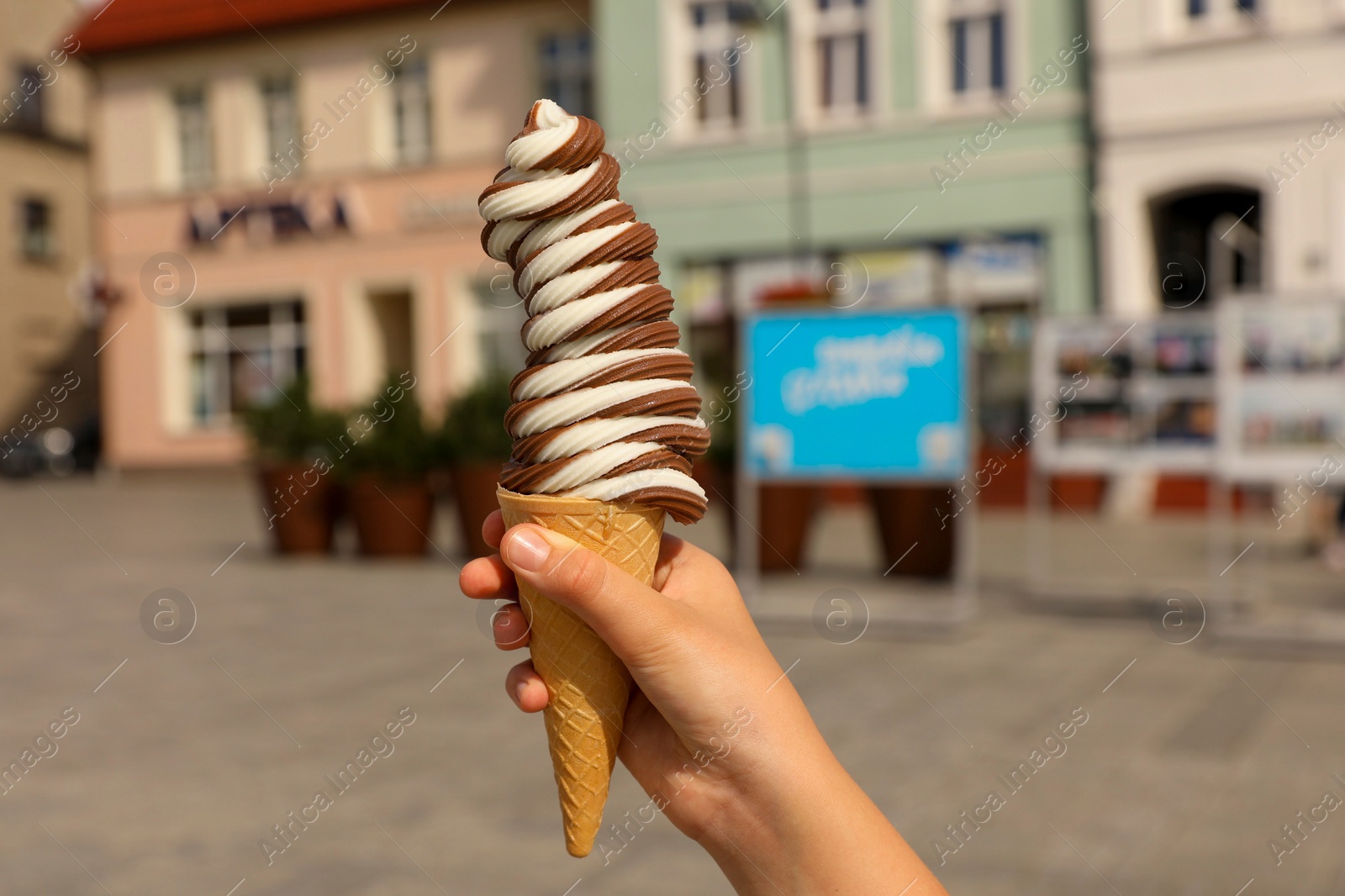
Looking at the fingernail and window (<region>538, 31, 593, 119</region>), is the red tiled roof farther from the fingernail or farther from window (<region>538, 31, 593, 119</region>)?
the fingernail

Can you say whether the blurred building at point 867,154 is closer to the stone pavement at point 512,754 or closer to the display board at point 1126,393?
the display board at point 1126,393

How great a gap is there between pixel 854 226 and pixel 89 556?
11214 mm

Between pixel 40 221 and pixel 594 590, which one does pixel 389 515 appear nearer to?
pixel 594 590

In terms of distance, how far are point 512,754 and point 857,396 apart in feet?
11.9

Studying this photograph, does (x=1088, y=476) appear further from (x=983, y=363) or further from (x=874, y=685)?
(x=874, y=685)

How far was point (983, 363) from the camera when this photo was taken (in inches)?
700

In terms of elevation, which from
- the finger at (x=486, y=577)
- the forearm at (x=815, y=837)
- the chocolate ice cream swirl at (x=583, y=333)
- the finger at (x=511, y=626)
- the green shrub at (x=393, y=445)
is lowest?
the green shrub at (x=393, y=445)

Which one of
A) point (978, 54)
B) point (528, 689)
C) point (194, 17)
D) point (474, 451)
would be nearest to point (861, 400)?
point (474, 451)

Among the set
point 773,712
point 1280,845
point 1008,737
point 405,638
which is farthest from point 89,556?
point 773,712

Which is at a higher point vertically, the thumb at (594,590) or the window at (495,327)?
the thumb at (594,590)

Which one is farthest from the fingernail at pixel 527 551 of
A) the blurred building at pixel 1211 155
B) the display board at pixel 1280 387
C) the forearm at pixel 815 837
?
the blurred building at pixel 1211 155

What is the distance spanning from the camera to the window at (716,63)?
19.3 metres

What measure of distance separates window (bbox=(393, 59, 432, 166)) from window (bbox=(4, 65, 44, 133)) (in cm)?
1335

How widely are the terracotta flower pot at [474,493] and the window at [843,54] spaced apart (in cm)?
979
